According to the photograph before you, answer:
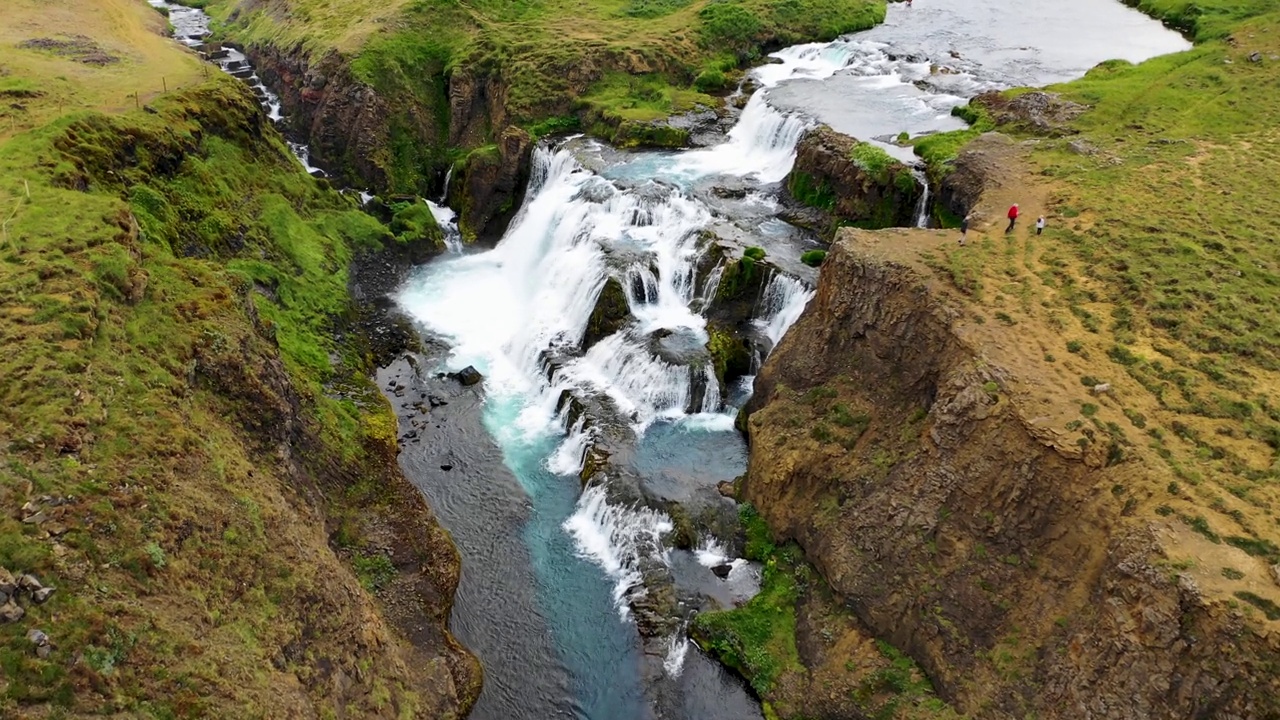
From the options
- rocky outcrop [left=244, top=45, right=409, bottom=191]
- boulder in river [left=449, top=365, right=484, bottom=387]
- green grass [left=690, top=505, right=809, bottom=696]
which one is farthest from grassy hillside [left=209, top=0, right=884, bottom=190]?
green grass [left=690, top=505, right=809, bottom=696]

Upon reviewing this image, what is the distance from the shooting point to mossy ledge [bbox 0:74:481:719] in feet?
44.3

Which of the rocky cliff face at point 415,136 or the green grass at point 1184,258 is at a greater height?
the green grass at point 1184,258

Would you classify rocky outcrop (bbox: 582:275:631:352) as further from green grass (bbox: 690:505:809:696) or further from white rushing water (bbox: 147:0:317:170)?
white rushing water (bbox: 147:0:317:170)

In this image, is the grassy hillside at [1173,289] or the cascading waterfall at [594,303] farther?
the cascading waterfall at [594,303]

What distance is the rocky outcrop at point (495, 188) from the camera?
4606 centimetres

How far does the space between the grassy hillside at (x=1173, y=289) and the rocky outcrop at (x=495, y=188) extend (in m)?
22.6

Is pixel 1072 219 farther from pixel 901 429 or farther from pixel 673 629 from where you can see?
pixel 673 629

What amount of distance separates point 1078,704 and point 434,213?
1653 inches

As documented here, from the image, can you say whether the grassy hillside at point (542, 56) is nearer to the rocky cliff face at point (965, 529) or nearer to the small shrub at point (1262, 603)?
the rocky cliff face at point (965, 529)

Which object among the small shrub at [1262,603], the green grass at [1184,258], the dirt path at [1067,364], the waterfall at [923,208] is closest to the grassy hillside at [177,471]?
the dirt path at [1067,364]

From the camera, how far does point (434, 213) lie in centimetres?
4825

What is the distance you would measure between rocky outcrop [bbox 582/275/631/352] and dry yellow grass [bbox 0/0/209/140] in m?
22.2

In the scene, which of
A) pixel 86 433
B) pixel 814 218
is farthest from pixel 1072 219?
pixel 86 433

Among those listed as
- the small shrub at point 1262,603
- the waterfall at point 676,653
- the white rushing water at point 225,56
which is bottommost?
the waterfall at point 676,653
